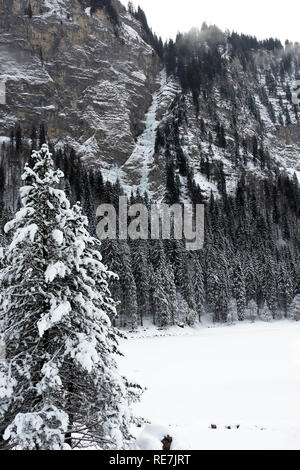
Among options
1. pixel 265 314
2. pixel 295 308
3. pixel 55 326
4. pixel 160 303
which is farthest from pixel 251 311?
pixel 55 326

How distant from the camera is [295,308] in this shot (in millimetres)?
69562

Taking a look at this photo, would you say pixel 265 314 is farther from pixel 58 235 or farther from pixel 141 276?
pixel 58 235

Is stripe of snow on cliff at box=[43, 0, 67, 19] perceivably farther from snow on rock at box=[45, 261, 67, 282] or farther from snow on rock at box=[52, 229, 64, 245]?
snow on rock at box=[45, 261, 67, 282]

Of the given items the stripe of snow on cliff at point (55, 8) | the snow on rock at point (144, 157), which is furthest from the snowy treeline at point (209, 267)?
the stripe of snow on cliff at point (55, 8)

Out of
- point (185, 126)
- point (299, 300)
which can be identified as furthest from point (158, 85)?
point (299, 300)

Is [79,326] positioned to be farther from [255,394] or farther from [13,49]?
[13,49]

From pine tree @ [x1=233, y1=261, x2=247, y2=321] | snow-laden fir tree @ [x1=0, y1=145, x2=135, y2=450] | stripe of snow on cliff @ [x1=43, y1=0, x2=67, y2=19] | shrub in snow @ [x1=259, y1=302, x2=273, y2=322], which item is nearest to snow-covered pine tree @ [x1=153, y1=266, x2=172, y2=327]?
pine tree @ [x1=233, y1=261, x2=247, y2=321]

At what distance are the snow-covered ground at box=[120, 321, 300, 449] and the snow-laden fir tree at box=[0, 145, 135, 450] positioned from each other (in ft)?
8.48

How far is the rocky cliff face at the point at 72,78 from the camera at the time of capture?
13162cm

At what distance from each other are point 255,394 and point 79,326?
46.1ft

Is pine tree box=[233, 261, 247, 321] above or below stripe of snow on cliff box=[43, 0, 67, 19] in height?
below

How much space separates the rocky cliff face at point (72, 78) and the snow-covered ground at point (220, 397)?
113 meters

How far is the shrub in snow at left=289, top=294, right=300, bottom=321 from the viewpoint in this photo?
2721 inches

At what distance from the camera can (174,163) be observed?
452 ft
